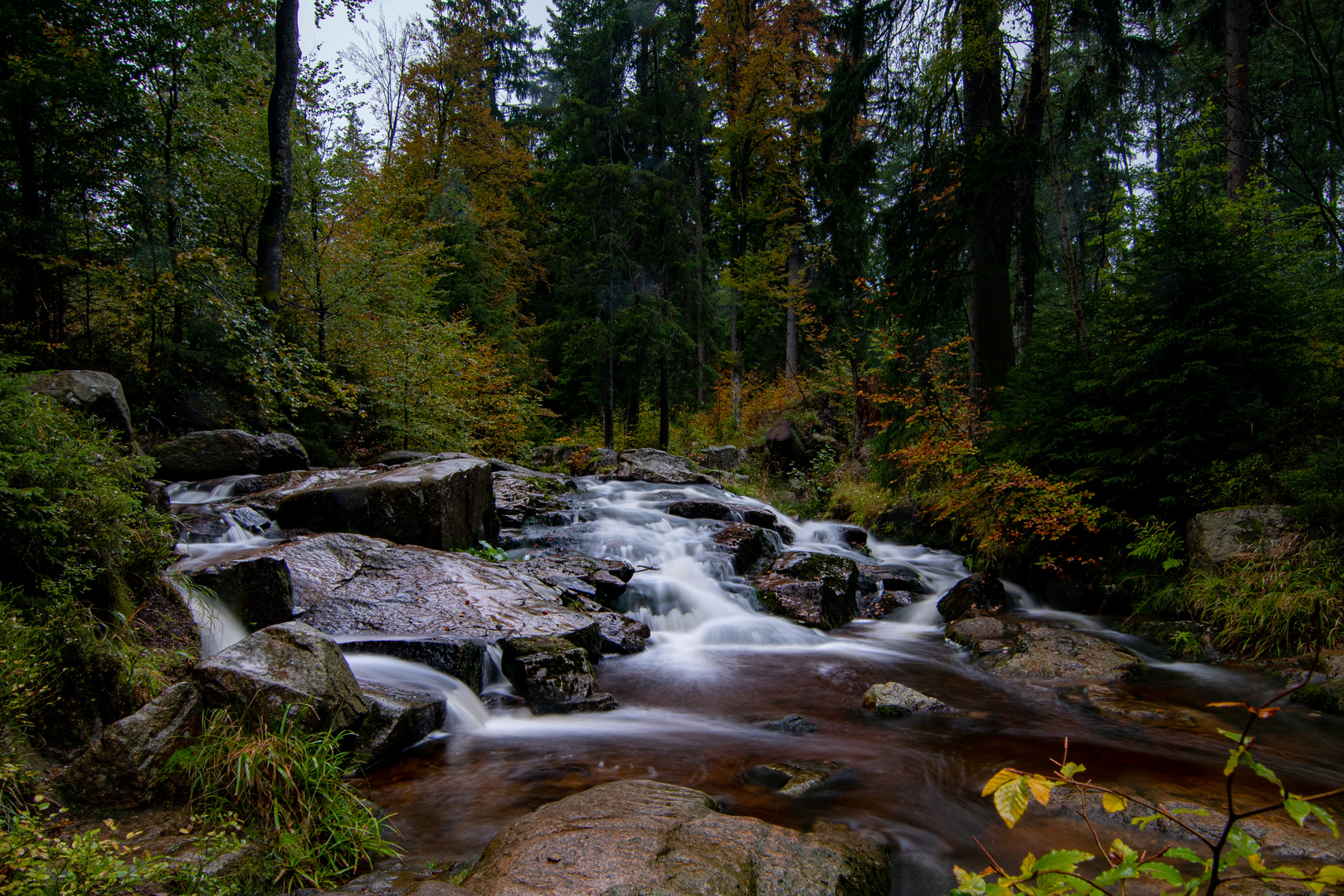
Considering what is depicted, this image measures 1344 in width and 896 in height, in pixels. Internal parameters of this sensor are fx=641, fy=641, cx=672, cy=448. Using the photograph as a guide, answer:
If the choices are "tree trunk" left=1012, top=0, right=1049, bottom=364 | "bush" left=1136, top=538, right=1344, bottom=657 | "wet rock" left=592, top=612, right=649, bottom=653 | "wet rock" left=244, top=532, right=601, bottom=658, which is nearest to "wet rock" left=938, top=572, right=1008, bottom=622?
"bush" left=1136, top=538, right=1344, bottom=657

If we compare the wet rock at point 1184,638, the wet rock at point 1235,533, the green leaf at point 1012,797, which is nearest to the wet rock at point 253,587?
the green leaf at point 1012,797

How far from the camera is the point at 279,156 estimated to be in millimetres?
12148

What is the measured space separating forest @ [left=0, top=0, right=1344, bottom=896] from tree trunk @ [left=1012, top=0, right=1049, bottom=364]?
7cm

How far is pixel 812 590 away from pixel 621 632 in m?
3.03

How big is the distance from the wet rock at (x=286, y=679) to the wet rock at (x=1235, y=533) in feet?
27.4

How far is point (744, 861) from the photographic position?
2.90 m

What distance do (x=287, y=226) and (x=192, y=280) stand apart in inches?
225

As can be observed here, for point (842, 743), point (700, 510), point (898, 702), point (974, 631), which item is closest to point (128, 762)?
point (842, 743)

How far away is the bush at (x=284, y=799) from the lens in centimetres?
304

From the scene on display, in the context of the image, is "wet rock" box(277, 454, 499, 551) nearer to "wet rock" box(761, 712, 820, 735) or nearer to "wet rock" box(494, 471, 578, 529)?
"wet rock" box(494, 471, 578, 529)

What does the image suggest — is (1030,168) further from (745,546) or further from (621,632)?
(621,632)

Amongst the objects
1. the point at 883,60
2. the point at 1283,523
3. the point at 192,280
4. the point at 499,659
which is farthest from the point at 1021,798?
the point at 883,60

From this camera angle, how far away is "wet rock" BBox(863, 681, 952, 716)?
5734 millimetres

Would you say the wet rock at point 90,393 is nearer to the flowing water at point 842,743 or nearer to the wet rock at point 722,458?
the flowing water at point 842,743
